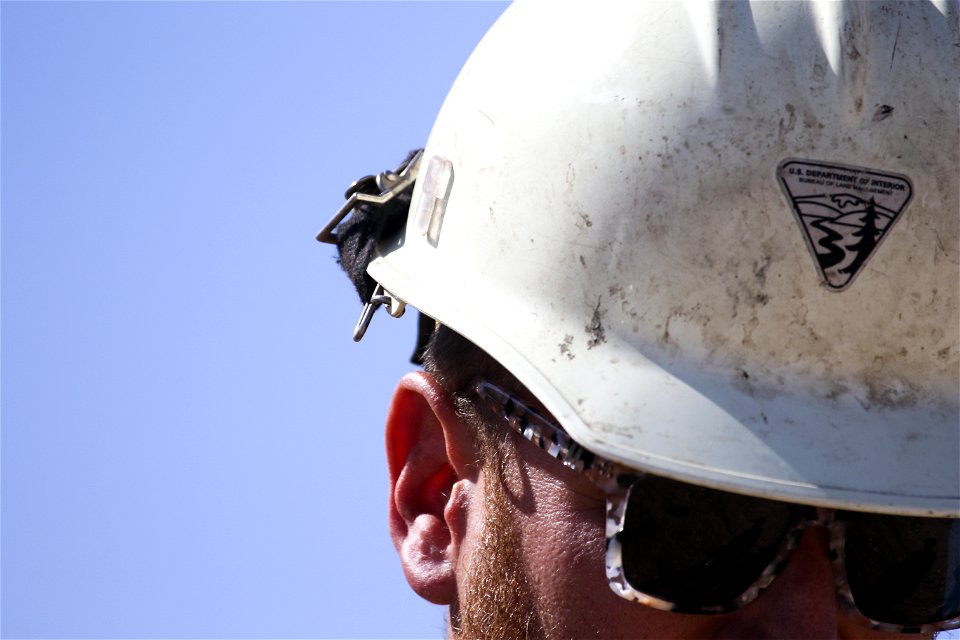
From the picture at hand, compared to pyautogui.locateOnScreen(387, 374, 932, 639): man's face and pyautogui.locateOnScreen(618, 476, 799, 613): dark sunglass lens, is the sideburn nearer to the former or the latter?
pyautogui.locateOnScreen(387, 374, 932, 639): man's face

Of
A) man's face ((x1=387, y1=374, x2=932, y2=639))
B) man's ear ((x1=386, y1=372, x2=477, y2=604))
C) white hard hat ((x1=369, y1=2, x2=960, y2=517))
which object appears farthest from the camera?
man's ear ((x1=386, y1=372, x2=477, y2=604))

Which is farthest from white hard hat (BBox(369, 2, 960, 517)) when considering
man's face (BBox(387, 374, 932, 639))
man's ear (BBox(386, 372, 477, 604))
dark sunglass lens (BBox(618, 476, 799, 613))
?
man's ear (BBox(386, 372, 477, 604))

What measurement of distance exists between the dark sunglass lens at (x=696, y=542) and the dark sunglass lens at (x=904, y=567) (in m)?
0.16

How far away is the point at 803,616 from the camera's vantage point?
8.65ft

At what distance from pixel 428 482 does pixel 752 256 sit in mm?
975

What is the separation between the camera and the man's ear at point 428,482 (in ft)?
9.96

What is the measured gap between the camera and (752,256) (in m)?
2.58

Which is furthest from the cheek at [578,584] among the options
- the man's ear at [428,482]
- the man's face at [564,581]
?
the man's ear at [428,482]

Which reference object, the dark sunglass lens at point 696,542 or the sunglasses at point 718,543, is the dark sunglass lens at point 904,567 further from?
Answer: the dark sunglass lens at point 696,542

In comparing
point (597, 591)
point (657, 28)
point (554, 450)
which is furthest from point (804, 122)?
point (597, 591)

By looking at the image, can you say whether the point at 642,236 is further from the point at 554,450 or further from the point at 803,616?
the point at 803,616

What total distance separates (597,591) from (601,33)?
1.11 metres

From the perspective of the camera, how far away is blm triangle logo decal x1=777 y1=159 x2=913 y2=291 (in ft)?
8.48

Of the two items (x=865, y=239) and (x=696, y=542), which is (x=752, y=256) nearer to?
(x=865, y=239)
